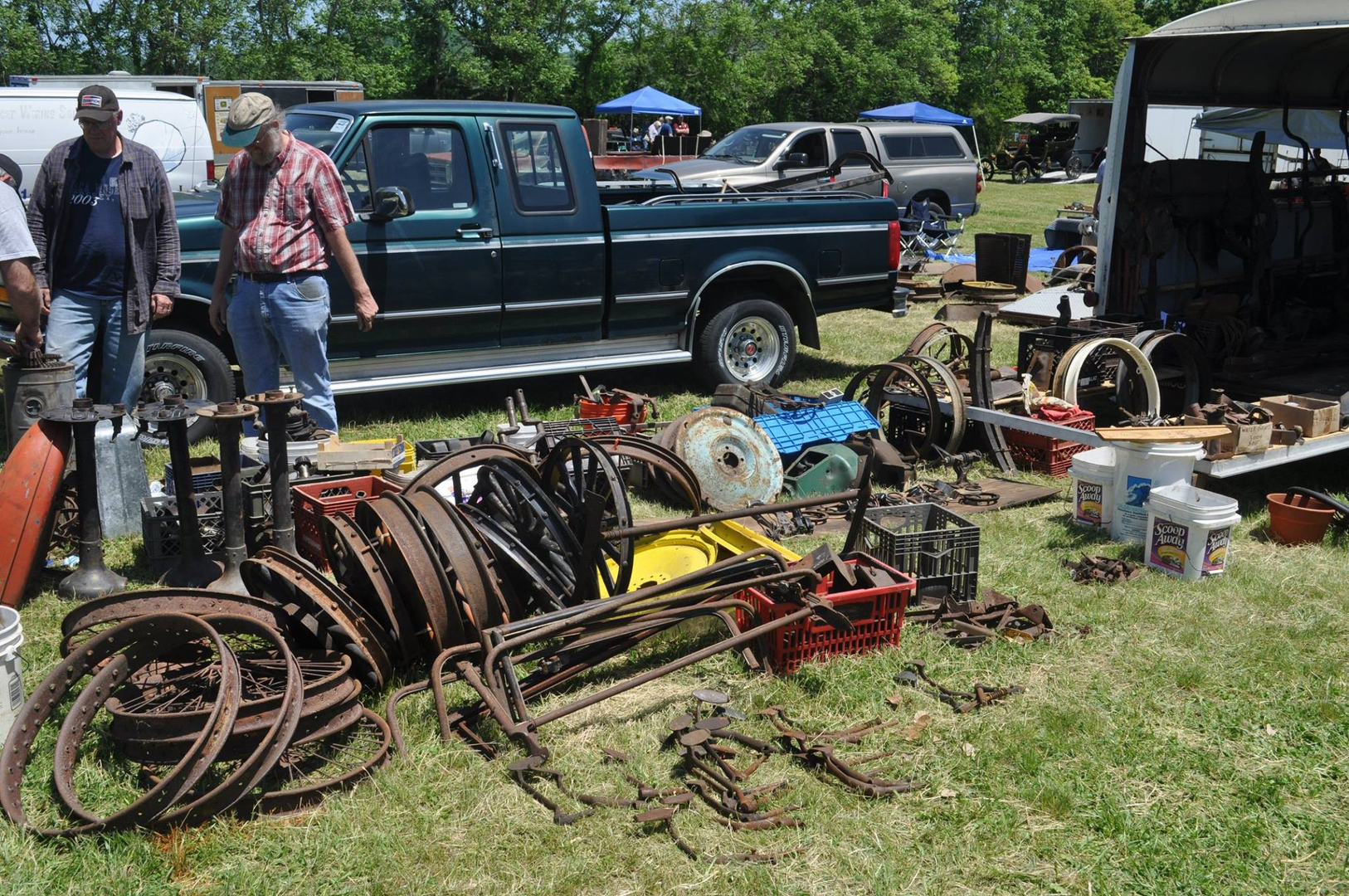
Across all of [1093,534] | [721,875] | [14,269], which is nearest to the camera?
[721,875]

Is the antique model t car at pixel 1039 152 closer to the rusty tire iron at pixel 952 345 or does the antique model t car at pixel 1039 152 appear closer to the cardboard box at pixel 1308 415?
the rusty tire iron at pixel 952 345

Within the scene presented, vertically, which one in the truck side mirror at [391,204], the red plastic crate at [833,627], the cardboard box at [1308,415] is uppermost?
the truck side mirror at [391,204]

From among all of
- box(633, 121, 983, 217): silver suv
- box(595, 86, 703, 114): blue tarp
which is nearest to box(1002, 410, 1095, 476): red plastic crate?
box(633, 121, 983, 217): silver suv

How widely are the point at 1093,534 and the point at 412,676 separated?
3.69 m

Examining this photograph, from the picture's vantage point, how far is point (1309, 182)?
1001 cm

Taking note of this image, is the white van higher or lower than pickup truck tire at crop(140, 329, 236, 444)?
higher

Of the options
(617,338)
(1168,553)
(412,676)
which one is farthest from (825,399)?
(412,676)

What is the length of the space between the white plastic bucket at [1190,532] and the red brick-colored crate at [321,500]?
3613 mm

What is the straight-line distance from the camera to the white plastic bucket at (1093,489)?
6.05m

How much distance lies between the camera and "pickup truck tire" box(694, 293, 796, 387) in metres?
8.71

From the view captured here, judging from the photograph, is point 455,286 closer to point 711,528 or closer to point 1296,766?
point 711,528

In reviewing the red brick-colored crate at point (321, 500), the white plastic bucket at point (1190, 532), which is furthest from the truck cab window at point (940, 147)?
the red brick-colored crate at point (321, 500)

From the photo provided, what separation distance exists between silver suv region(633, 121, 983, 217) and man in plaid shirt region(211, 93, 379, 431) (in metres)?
9.04

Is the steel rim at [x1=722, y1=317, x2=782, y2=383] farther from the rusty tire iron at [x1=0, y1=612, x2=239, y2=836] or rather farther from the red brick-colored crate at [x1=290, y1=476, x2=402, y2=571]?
the rusty tire iron at [x1=0, y1=612, x2=239, y2=836]
